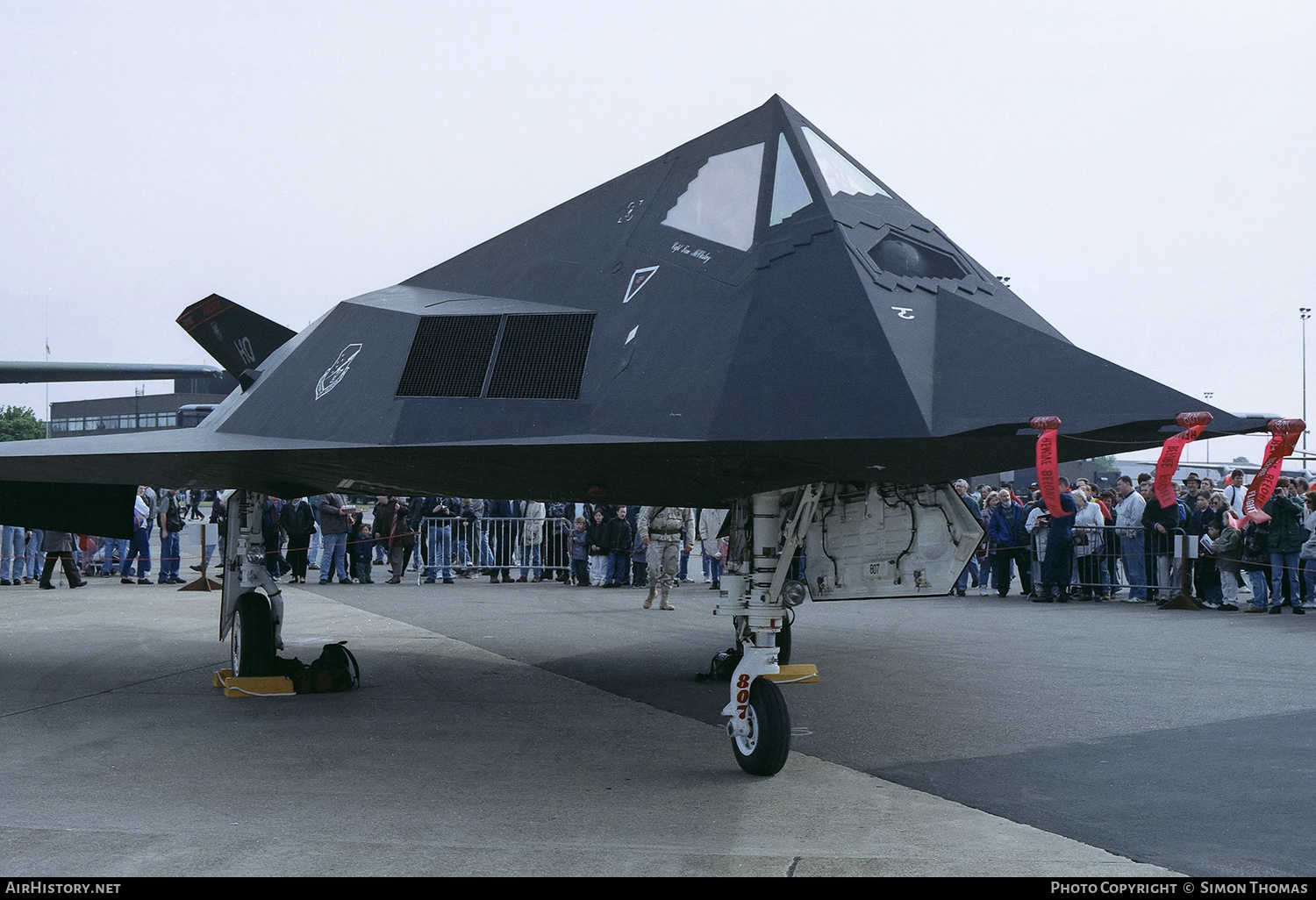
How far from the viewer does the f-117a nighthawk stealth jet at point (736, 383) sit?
5.59 metres

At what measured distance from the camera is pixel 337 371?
805cm

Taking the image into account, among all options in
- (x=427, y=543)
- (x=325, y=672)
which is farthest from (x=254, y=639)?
(x=427, y=543)

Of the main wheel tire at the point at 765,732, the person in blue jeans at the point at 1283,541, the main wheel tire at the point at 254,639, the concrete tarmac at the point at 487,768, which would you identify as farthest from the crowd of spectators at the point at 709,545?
the main wheel tire at the point at 765,732

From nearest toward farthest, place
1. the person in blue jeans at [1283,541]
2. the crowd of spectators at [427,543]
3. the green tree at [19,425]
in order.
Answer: the person in blue jeans at [1283,541]
the crowd of spectators at [427,543]
the green tree at [19,425]

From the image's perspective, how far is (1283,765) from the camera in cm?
682

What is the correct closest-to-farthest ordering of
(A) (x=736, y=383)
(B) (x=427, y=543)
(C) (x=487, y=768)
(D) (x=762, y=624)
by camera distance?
(A) (x=736, y=383), (C) (x=487, y=768), (D) (x=762, y=624), (B) (x=427, y=543)

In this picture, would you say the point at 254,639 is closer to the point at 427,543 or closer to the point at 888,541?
the point at 888,541

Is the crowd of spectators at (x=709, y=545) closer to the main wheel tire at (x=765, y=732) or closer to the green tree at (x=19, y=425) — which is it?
the main wheel tire at (x=765, y=732)

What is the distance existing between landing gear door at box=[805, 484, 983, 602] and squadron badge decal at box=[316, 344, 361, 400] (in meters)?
3.35

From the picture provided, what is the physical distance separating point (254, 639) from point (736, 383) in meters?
6.00

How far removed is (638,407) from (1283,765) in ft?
14.2

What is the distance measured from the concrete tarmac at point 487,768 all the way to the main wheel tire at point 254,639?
1.29ft

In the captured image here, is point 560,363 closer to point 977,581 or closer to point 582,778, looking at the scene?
point 582,778

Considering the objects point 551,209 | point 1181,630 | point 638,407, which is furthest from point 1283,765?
point 1181,630
